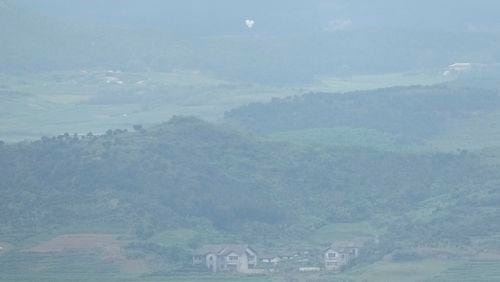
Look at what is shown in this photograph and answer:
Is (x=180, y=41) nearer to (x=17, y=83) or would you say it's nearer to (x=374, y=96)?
(x=17, y=83)

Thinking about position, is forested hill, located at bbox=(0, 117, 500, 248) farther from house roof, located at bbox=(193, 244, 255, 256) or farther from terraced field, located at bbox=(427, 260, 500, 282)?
terraced field, located at bbox=(427, 260, 500, 282)

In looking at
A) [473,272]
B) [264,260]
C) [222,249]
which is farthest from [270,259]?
[473,272]

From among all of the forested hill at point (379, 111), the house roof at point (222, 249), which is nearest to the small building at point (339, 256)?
the house roof at point (222, 249)

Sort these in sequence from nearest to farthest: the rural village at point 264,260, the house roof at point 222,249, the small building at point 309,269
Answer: the small building at point 309,269 < the rural village at point 264,260 < the house roof at point 222,249

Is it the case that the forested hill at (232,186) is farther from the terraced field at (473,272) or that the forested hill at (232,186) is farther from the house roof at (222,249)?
the terraced field at (473,272)

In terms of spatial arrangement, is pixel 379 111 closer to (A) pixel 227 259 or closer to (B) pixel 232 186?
(B) pixel 232 186

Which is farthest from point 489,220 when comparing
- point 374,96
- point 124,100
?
point 124,100
